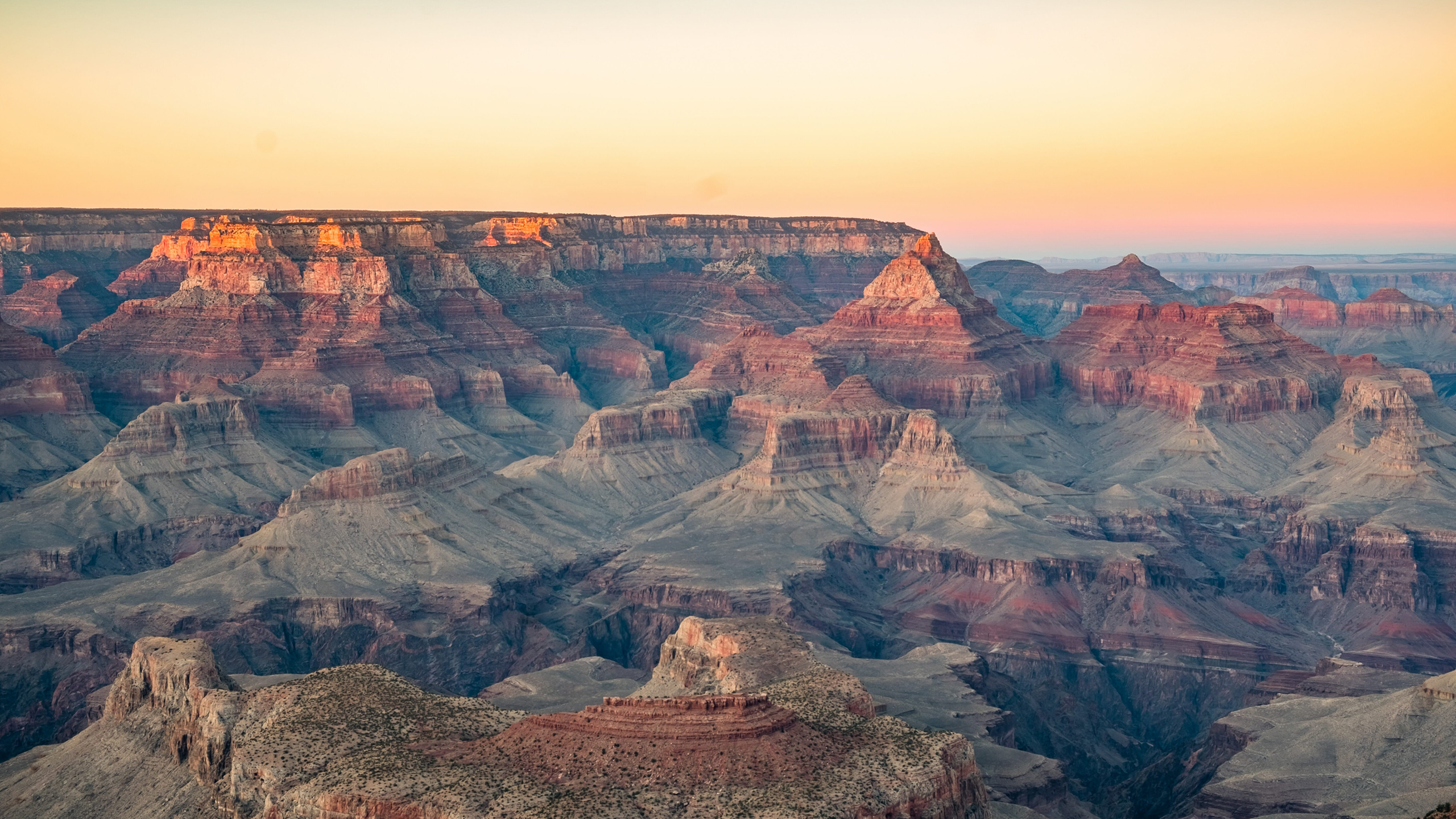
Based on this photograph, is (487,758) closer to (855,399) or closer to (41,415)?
(855,399)

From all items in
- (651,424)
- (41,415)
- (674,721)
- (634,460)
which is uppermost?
(674,721)

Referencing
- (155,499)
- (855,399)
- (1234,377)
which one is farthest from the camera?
(1234,377)

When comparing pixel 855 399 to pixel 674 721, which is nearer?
pixel 674 721

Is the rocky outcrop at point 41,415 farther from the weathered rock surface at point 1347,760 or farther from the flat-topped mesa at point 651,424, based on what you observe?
the weathered rock surface at point 1347,760

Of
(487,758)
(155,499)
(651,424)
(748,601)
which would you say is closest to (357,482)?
(155,499)

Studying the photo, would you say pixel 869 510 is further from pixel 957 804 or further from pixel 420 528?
pixel 957 804

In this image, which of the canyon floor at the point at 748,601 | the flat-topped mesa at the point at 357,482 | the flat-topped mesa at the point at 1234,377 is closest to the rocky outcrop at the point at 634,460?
the canyon floor at the point at 748,601

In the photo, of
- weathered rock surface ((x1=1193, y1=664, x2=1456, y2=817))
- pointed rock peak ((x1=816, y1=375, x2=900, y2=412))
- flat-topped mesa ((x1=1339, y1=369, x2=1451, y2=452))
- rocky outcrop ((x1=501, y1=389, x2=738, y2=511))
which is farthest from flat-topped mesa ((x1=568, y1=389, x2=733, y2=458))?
weathered rock surface ((x1=1193, y1=664, x2=1456, y2=817))
